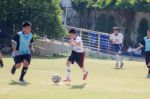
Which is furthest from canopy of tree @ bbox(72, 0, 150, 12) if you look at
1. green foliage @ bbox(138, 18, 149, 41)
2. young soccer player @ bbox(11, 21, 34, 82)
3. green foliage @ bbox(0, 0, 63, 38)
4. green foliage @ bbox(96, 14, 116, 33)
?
young soccer player @ bbox(11, 21, 34, 82)

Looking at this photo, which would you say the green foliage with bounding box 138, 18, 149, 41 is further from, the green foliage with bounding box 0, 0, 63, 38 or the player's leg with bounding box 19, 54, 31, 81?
the player's leg with bounding box 19, 54, 31, 81

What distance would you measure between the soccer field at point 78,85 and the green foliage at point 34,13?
6943 mm

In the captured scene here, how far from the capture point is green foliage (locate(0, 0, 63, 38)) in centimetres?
2648

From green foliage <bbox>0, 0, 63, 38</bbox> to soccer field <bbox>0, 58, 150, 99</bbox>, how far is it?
6.94 metres

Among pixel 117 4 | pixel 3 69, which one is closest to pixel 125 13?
pixel 117 4

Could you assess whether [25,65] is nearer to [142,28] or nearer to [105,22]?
[142,28]

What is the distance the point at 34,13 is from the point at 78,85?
1290cm

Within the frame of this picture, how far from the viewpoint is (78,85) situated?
14227 mm

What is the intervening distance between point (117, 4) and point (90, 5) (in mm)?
2605

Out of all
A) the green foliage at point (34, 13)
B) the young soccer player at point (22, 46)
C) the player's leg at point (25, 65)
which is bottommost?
the player's leg at point (25, 65)

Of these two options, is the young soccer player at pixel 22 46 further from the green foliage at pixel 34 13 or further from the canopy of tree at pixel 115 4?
the canopy of tree at pixel 115 4

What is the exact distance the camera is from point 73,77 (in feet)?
54.1

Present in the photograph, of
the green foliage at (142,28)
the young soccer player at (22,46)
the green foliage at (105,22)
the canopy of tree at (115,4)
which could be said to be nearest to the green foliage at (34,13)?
the canopy of tree at (115,4)

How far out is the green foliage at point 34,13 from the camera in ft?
86.9
